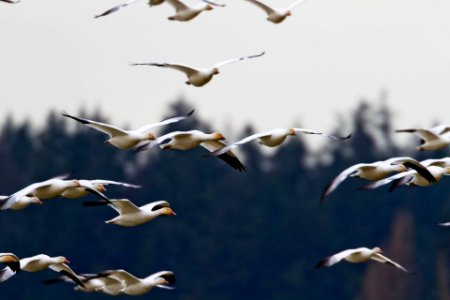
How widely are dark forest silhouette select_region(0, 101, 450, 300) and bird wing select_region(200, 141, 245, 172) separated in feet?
130

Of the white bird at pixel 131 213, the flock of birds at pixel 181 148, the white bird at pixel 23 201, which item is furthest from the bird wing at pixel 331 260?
the white bird at pixel 23 201

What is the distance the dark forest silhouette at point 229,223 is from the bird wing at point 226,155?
130ft

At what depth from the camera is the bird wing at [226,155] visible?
22000 mm

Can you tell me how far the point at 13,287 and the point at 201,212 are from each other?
31.4 feet

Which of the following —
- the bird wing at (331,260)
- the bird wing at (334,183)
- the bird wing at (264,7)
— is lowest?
the bird wing at (331,260)

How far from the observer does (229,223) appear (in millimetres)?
70625

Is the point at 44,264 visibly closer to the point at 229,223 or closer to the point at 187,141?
the point at 187,141

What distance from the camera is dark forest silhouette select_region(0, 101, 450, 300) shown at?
6606 centimetres

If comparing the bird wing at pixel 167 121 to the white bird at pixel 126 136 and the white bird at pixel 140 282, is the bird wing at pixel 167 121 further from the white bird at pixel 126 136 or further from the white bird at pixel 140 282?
the white bird at pixel 140 282

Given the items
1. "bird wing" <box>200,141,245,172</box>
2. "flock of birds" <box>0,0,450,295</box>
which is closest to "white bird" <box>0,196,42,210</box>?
"flock of birds" <box>0,0,450,295</box>

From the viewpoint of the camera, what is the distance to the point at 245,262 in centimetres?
6888

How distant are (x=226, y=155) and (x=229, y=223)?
48093mm

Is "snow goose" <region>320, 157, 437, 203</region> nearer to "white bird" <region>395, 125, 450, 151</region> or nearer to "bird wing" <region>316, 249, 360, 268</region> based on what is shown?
"white bird" <region>395, 125, 450, 151</region>

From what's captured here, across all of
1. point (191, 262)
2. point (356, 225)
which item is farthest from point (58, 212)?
point (356, 225)
